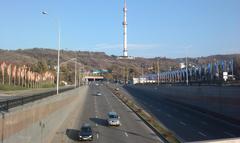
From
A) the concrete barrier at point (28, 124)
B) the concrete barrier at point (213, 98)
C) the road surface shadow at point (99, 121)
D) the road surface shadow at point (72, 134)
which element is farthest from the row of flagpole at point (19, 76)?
the concrete barrier at point (28, 124)

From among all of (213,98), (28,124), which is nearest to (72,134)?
(28,124)

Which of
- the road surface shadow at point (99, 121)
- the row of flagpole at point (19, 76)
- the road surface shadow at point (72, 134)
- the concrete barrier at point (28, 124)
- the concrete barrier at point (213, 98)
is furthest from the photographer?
the row of flagpole at point (19, 76)

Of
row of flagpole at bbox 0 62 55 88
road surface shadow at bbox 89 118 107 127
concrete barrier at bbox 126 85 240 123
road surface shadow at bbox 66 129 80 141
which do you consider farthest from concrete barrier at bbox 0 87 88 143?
row of flagpole at bbox 0 62 55 88

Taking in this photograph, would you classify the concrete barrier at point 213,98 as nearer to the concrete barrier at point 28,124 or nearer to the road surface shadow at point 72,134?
the road surface shadow at point 72,134

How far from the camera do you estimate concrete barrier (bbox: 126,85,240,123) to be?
179ft

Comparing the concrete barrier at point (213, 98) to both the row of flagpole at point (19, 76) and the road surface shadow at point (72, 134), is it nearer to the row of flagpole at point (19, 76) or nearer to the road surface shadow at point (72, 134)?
the road surface shadow at point (72, 134)

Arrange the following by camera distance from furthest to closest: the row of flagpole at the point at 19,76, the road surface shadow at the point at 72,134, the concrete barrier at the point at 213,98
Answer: the row of flagpole at the point at 19,76
the concrete barrier at the point at 213,98
the road surface shadow at the point at 72,134

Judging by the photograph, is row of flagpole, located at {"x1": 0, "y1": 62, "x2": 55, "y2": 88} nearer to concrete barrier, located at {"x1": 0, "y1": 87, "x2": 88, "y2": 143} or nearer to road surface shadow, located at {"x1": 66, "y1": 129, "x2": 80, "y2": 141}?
road surface shadow, located at {"x1": 66, "y1": 129, "x2": 80, "y2": 141}

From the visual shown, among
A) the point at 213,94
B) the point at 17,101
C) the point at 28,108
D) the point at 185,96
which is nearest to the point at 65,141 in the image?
the point at 17,101

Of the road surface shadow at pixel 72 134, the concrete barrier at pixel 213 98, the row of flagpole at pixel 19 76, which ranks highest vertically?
the row of flagpole at pixel 19 76

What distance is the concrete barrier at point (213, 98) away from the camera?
54469 mm

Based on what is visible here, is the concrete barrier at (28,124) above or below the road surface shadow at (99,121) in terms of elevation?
above

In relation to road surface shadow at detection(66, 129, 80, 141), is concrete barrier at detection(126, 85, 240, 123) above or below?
above

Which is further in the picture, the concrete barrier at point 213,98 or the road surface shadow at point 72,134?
the concrete barrier at point 213,98
